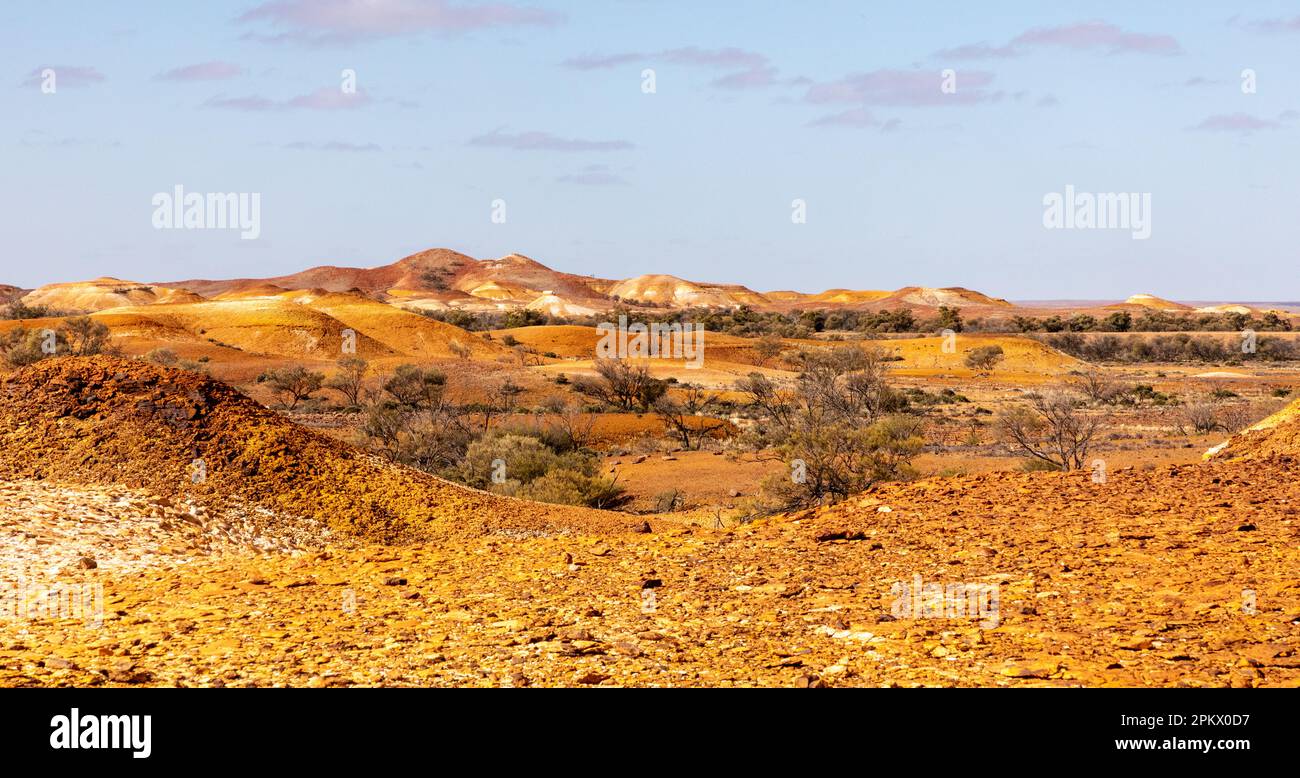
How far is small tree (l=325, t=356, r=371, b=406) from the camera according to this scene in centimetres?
3484

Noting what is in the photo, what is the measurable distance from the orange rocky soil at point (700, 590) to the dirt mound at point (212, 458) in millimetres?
37

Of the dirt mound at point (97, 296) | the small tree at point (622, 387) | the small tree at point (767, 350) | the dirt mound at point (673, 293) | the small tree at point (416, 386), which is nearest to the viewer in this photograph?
the small tree at point (416, 386)

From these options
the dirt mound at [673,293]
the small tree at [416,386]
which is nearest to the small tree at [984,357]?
the small tree at [416,386]

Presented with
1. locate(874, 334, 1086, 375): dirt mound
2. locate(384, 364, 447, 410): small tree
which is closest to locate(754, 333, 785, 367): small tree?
locate(874, 334, 1086, 375): dirt mound

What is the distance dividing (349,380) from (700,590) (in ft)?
101

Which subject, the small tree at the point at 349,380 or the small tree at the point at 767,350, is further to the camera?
Answer: the small tree at the point at 767,350

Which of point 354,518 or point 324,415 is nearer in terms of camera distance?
point 354,518

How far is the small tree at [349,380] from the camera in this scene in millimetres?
34844

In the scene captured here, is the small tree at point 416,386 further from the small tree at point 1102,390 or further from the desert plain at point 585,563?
the small tree at point 1102,390

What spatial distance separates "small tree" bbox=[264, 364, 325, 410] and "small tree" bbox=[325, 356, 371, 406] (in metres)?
0.56

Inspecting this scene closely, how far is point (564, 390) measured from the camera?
116 ft
